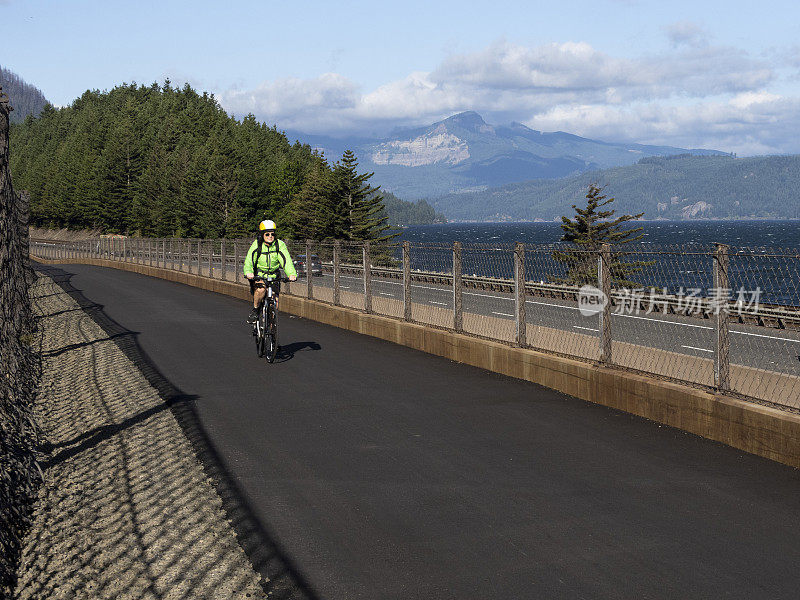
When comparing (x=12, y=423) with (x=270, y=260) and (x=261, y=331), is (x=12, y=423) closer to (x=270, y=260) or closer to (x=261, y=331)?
(x=261, y=331)

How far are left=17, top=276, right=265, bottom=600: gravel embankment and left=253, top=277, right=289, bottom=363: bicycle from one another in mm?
3153

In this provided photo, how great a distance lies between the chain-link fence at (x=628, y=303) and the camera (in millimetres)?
8672

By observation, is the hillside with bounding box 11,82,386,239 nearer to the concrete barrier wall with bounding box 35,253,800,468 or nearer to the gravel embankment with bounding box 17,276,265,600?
the concrete barrier wall with bounding box 35,253,800,468

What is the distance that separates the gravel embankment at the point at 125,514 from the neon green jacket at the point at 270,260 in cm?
407

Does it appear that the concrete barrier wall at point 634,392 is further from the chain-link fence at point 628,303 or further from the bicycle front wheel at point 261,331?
the bicycle front wheel at point 261,331

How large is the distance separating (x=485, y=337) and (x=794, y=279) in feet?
19.8

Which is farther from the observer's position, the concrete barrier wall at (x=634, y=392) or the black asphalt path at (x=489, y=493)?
the concrete barrier wall at (x=634, y=392)

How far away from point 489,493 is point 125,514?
2624mm

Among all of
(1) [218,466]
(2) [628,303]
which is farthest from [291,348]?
(1) [218,466]

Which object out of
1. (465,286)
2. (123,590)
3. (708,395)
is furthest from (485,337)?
(123,590)

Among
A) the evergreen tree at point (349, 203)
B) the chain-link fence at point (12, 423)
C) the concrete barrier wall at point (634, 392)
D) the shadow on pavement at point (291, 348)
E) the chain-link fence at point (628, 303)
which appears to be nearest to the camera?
the chain-link fence at point (12, 423)

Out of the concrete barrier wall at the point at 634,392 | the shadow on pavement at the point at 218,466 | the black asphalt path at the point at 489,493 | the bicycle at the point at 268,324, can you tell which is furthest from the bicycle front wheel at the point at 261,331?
the concrete barrier wall at the point at 634,392

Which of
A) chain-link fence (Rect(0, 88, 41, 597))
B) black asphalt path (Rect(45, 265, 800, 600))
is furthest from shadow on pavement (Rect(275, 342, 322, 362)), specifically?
chain-link fence (Rect(0, 88, 41, 597))

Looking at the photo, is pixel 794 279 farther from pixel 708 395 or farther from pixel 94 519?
pixel 94 519
